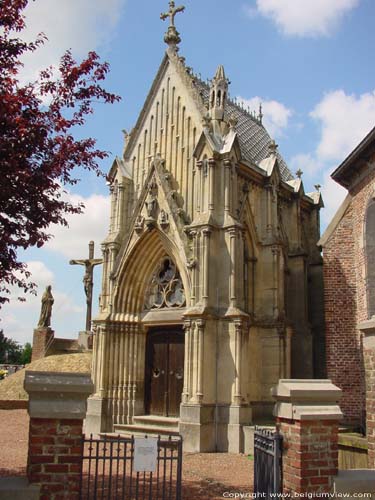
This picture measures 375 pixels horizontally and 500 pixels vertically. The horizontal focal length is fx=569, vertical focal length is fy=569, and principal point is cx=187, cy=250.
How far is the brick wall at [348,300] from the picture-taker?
15492mm

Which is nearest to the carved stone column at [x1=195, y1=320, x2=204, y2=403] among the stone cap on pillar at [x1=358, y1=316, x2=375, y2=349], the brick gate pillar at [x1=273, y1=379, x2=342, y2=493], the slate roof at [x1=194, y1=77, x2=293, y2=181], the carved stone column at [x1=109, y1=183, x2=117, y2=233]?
the carved stone column at [x1=109, y1=183, x2=117, y2=233]

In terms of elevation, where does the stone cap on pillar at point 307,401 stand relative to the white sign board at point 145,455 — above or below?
above

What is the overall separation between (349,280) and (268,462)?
10.3 m

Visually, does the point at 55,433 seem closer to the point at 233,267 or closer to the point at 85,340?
the point at 233,267

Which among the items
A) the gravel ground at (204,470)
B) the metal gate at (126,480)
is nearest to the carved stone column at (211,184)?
the gravel ground at (204,470)

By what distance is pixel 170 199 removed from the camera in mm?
17828

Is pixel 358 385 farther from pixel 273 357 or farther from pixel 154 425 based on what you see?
pixel 154 425

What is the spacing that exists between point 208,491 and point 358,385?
7.13 meters

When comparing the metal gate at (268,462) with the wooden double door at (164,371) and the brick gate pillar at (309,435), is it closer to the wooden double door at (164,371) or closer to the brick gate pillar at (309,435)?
the brick gate pillar at (309,435)

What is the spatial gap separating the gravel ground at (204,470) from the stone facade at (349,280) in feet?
12.0

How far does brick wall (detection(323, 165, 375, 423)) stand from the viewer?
15.5 metres

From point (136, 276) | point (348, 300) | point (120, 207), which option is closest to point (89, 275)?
point (120, 207)

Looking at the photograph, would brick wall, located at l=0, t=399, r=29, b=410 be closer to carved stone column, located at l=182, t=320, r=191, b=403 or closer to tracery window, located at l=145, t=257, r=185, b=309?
tracery window, located at l=145, t=257, r=185, b=309

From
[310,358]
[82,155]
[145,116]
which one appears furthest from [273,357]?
[82,155]
